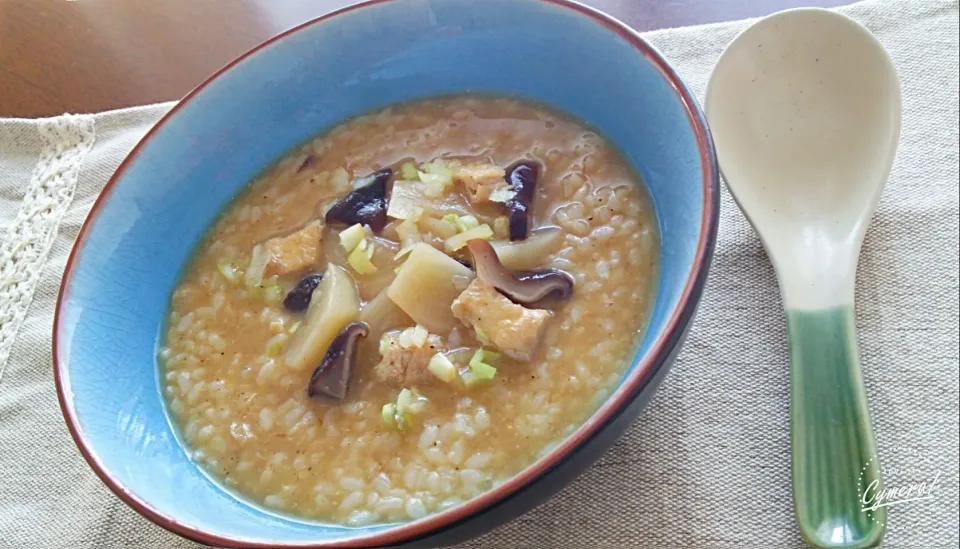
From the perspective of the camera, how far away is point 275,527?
55.9 inches

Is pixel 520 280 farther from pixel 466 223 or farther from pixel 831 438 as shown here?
pixel 831 438

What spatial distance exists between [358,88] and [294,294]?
0.60 meters

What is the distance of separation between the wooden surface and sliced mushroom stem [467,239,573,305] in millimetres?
1025

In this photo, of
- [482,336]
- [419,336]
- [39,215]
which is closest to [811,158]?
[482,336]

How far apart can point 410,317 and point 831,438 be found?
828mm

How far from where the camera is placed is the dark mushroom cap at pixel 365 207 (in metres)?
1.84

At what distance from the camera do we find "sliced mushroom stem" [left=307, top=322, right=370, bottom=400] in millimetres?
1584

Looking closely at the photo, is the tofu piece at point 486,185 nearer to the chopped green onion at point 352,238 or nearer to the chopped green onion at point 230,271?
the chopped green onion at point 352,238

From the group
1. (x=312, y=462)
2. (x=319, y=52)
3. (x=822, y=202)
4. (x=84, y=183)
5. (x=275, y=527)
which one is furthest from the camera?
(x=84, y=183)

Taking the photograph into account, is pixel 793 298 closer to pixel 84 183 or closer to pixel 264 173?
pixel 264 173

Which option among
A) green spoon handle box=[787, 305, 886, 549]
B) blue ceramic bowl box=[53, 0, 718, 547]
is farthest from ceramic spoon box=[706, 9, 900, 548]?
blue ceramic bowl box=[53, 0, 718, 547]

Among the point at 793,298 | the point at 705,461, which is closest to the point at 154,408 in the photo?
the point at 705,461

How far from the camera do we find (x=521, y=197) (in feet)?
5.72

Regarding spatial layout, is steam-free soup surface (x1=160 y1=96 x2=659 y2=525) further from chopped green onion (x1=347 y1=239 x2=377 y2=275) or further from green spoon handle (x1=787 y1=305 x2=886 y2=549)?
green spoon handle (x1=787 y1=305 x2=886 y2=549)
